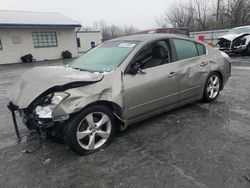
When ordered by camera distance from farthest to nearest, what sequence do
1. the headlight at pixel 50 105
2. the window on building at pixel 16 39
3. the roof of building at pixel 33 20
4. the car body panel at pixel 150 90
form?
the window on building at pixel 16 39 → the roof of building at pixel 33 20 → the car body panel at pixel 150 90 → the headlight at pixel 50 105

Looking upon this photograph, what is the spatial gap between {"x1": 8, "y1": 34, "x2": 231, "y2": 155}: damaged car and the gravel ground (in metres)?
0.29

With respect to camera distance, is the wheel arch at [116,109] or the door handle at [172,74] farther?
the door handle at [172,74]

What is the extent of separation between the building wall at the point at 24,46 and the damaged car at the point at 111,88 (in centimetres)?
1841

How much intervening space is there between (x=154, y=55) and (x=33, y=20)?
20676 mm

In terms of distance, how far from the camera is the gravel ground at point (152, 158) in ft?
8.77

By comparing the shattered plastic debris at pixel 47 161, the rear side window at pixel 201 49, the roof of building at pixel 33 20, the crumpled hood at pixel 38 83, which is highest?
the roof of building at pixel 33 20

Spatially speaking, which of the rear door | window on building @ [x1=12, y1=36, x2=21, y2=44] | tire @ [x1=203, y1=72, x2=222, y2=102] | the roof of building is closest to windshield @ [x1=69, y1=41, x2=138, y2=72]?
the rear door

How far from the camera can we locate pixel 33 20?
21.6 m

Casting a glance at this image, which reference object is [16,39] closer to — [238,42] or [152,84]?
[238,42]

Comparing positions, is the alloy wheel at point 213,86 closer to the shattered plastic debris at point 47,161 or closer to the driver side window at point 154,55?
the driver side window at point 154,55

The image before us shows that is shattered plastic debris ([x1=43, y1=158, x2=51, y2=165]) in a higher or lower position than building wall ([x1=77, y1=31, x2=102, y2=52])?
lower

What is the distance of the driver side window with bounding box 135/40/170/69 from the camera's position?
3.89 meters

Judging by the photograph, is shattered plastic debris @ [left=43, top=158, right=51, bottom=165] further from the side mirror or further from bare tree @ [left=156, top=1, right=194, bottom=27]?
bare tree @ [left=156, top=1, right=194, bottom=27]

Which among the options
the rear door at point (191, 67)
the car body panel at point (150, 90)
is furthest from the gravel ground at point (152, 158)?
the rear door at point (191, 67)
